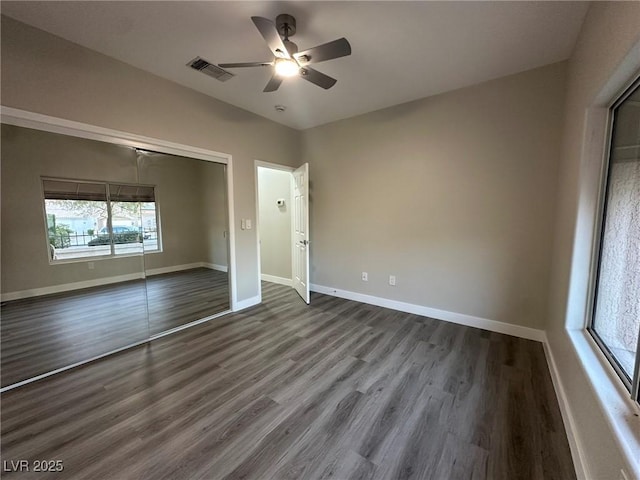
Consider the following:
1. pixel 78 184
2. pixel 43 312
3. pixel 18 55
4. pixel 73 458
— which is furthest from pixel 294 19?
pixel 43 312

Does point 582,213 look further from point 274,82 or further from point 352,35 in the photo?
point 274,82

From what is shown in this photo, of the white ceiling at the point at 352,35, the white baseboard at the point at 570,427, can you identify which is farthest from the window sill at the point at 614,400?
the white ceiling at the point at 352,35

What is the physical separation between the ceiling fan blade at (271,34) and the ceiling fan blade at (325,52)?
0.36ft

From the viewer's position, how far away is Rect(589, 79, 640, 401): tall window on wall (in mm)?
1307

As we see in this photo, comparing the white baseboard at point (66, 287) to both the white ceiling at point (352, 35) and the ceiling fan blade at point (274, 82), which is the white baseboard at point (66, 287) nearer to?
the white ceiling at point (352, 35)

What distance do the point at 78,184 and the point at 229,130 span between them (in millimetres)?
1808

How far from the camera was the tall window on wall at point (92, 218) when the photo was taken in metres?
2.79

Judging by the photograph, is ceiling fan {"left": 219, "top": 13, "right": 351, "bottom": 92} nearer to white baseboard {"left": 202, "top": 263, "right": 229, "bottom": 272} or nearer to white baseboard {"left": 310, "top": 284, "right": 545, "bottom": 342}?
white baseboard {"left": 310, "top": 284, "right": 545, "bottom": 342}

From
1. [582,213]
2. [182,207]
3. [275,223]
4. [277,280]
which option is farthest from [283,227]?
[582,213]

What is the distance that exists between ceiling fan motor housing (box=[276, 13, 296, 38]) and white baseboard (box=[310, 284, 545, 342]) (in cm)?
331

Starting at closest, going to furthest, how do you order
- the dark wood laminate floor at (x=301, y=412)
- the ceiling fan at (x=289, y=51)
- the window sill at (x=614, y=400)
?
the window sill at (x=614, y=400), the dark wood laminate floor at (x=301, y=412), the ceiling fan at (x=289, y=51)

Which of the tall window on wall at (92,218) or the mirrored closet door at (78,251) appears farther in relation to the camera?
the tall window on wall at (92,218)

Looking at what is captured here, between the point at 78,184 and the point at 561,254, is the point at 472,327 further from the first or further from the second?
the point at 78,184

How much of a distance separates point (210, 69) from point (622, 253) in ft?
11.6
